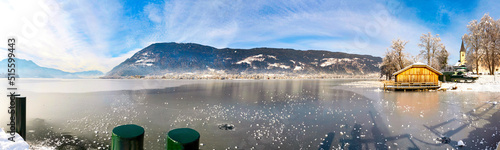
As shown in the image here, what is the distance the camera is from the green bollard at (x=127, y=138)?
2217 millimetres

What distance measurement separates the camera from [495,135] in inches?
336

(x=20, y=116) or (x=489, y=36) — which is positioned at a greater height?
(x=489, y=36)

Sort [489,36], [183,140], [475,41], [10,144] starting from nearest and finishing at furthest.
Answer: [183,140] < [10,144] < [489,36] < [475,41]

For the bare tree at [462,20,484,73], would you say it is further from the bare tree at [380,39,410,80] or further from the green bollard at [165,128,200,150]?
→ the green bollard at [165,128,200,150]

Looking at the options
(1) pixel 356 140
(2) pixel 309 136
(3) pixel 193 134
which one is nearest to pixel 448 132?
(1) pixel 356 140

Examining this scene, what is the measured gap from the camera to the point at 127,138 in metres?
2.20

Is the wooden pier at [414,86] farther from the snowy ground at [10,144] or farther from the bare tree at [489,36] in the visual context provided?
the snowy ground at [10,144]

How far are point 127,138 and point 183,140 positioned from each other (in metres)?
0.87

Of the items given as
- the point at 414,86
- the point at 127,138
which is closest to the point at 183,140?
the point at 127,138

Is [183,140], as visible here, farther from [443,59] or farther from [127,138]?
[443,59]

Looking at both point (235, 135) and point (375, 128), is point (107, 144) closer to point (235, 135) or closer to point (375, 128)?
point (235, 135)

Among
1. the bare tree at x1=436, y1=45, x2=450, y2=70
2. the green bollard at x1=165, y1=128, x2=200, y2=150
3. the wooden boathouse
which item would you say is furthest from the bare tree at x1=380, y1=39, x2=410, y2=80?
the green bollard at x1=165, y1=128, x2=200, y2=150

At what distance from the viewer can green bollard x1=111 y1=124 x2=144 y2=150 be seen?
222cm

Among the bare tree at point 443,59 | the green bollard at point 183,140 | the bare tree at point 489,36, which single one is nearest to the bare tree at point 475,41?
the bare tree at point 489,36
